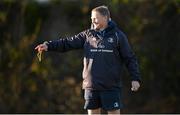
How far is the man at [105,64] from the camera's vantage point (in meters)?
6.41

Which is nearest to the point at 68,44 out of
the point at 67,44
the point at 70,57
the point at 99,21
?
the point at 67,44

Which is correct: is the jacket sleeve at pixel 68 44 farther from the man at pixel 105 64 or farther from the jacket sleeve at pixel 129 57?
the jacket sleeve at pixel 129 57

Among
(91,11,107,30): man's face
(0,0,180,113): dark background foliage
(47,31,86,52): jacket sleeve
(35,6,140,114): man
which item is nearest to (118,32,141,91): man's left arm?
(35,6,140,114): man

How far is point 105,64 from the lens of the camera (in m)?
6.40

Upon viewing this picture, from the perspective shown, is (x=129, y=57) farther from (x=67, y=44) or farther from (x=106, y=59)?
(x=67, y=44)

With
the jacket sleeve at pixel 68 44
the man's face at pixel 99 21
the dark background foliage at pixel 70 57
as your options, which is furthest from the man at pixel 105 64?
the dark background foliage at pixel 70 57

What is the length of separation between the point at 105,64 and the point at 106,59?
2.2 inches

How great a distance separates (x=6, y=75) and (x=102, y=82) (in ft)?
17.7

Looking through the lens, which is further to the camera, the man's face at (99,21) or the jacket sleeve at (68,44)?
the jacket sleeve at (68,44)

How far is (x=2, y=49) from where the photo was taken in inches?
451

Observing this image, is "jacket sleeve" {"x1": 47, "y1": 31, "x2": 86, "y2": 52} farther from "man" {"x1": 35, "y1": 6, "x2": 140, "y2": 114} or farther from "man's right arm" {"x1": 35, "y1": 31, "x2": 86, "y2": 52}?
"man" {"x1": 35, "y1": 6, "x2": 140, "y2": 114}

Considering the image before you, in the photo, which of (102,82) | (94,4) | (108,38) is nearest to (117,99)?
(102,82)

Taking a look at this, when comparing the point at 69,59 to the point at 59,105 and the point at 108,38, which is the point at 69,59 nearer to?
the point at 59,105

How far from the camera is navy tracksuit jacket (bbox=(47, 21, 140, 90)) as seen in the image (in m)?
6.41
